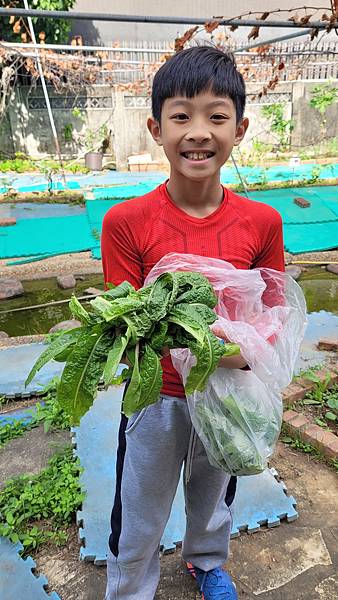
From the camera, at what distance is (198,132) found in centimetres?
138

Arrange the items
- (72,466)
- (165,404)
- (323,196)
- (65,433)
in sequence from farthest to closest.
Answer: (323,196)
(65,433)
(72,466)
(165,404)

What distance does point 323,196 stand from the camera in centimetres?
874

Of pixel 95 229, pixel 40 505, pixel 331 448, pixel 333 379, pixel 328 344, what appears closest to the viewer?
pixel 40 505

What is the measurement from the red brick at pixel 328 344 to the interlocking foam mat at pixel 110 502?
1.62 meters

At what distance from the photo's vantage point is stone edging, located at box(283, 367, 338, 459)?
2.76 metres

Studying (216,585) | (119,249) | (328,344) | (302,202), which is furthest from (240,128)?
(302,202)

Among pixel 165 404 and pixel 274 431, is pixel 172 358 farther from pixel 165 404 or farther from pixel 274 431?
pixel 274 431

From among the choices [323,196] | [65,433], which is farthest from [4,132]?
[65,433]

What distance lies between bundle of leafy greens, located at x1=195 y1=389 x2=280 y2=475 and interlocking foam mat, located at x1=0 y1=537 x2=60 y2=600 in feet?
3.59

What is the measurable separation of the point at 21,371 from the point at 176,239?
2.58 meters

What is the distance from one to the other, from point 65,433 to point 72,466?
0.39 metres

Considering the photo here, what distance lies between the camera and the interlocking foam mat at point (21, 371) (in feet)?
11.2

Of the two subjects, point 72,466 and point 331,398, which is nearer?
point 72,466

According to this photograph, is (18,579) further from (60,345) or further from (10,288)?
(10,288)
